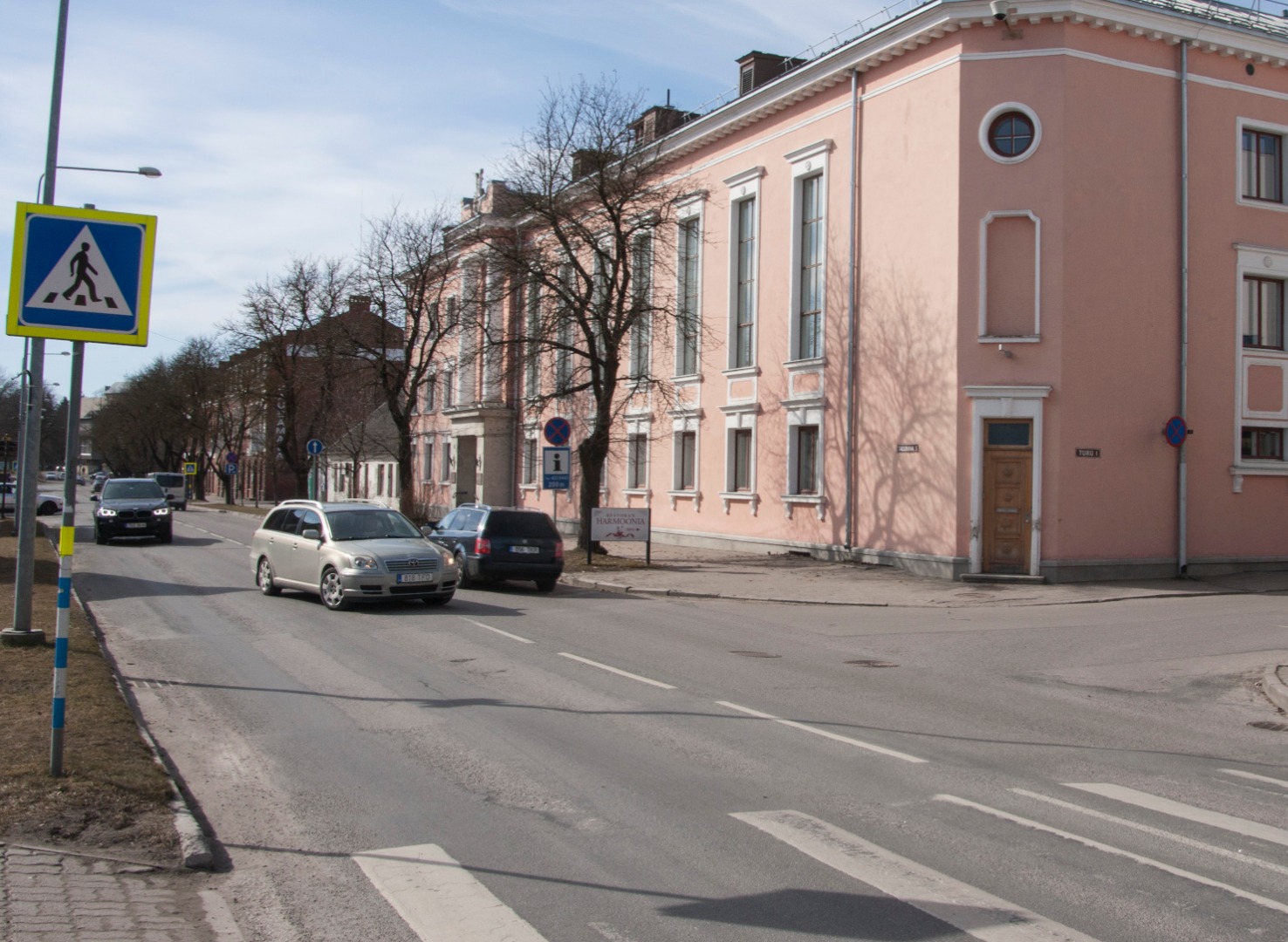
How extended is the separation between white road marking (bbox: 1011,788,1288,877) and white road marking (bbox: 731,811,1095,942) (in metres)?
1.52

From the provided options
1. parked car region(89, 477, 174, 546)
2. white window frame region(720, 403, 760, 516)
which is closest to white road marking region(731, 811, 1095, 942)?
white window frame region(720, 403, 760, 516)

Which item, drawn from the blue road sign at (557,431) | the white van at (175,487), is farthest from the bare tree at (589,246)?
the white van at (175,487)

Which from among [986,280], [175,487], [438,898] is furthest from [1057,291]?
[175,487]

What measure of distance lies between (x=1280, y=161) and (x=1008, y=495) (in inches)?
394

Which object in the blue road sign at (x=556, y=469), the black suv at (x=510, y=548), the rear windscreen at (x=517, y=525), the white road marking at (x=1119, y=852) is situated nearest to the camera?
the white road marking at (x=1119, y=852)

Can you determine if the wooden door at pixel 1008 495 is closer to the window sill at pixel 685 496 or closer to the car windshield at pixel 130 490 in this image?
the window sill at pixel 685 496

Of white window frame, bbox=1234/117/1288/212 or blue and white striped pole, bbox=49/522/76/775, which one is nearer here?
blue and white striped pole, bbox=49/522/76/775

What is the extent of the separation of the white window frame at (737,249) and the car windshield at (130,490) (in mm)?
17103

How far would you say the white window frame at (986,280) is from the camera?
76.5ft

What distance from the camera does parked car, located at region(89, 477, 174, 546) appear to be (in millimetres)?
32469

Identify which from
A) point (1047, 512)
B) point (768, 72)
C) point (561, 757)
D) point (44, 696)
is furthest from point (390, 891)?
point (768, 72)

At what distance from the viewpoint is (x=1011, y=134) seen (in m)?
23.8

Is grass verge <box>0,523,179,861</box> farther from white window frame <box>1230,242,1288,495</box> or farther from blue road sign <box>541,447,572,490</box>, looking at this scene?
white window frame <box>1230,242,1288,495</box>

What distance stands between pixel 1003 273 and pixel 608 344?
918 cm
